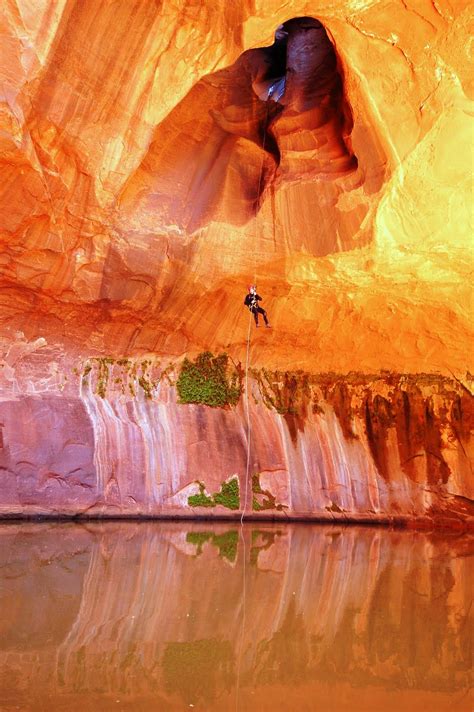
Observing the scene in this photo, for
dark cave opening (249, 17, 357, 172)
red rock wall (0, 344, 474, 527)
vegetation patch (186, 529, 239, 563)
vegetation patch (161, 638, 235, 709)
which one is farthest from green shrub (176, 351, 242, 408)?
vegetation patch (161, 638, 235, 709)

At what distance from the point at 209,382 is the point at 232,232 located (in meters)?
3.90

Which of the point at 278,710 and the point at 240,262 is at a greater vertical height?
the point at 240,262

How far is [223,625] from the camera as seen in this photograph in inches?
260

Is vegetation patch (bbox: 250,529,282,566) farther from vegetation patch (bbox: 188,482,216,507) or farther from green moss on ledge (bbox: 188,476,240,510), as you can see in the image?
vegetation patch (bbox: 188,482,216,507)

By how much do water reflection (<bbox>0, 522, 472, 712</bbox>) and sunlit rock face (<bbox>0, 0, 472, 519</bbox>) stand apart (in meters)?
2.62

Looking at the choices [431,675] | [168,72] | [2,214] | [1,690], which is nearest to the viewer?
[1,690]

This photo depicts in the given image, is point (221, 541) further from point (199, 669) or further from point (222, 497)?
point (199, 669)

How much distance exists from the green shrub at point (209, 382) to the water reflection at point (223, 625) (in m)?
3.17

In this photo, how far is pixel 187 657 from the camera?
5621 mm

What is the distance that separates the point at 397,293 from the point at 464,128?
4298 mm

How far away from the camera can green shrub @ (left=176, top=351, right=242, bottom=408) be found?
13.7 m

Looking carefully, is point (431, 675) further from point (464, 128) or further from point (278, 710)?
point (464, 128)

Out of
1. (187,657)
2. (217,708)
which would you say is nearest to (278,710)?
(217,708)

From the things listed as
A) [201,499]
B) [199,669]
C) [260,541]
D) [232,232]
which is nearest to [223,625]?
[199,669]
